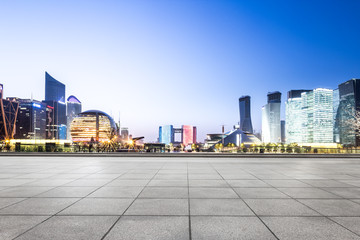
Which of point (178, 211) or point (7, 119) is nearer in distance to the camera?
point (178, 211)

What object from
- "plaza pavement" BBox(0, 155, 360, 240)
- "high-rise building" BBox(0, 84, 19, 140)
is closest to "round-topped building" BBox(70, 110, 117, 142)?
"high-rise building" BBox(0, 84, 19, 140)

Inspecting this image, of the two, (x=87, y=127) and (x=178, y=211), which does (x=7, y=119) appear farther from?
(x=178, y=211)

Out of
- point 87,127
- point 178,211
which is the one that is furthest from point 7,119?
point 178,211

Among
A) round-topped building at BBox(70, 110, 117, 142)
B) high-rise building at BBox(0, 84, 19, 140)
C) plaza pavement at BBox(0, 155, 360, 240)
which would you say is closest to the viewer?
plaza pavement at BBox(0, 155, 360, 240)

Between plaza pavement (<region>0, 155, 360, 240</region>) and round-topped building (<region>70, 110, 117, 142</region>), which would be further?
round-topped building (<region>70, 110, 117, 142</region>)

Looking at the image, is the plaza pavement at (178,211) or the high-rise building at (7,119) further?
the high-rise building at (7,119)

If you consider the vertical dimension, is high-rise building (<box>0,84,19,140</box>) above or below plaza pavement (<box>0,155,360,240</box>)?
above

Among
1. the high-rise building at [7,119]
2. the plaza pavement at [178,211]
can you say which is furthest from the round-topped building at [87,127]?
the plaza pavement at [178,211]

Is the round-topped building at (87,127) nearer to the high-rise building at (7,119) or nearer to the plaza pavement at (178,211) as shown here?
the high-rise building at (7,119)

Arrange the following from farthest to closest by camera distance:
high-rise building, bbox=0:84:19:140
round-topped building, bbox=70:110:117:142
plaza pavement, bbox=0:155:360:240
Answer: round-topped building, bbox=70:110:117:142 < high-rise building, bbox=0:84:19:140 < plaza pavement, bbox=0:155:360:240

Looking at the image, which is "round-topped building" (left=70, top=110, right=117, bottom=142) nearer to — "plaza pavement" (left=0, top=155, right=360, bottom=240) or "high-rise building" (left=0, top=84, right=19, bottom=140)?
"high-rise building" (left=0, top=84, right=19, bottom=140)

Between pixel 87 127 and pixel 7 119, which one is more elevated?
pixel 7 119

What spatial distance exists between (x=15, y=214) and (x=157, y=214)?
3.38 metres

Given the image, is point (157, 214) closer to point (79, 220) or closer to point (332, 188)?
point (79, 220)
